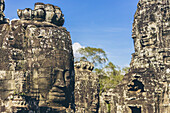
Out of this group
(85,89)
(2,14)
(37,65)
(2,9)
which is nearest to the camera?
(37,65)

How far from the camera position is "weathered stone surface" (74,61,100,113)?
2475cm

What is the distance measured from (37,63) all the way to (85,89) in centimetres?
1595

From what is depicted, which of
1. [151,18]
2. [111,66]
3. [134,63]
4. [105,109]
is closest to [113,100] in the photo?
[105,109]

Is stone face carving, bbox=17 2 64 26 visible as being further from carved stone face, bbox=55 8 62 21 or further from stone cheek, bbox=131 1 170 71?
stone cheek, bbox=131 1 170 71

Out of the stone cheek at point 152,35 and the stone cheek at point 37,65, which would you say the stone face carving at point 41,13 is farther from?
the stone cheek at point 152,35

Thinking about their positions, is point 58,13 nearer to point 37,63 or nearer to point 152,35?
point 37,63

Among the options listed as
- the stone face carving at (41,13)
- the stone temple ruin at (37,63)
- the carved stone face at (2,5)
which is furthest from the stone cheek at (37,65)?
the carved stone face at (2,5)

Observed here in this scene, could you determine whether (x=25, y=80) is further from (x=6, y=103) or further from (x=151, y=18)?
(x=151, y=18)

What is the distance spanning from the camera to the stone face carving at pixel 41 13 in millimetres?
10055

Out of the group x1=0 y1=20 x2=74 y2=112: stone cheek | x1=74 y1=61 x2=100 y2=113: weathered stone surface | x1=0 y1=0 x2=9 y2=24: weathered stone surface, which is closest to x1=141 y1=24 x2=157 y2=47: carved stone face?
x1=74 y1=61 x2=100 y2=113: weathered stone surface

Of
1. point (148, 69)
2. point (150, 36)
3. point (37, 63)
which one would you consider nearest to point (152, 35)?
point (150, 36)

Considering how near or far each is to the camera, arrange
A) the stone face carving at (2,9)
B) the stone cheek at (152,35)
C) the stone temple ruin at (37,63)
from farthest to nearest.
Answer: the stone cheek at (152,35) < the stone face carving at (2,9) < the stone temple ruin at (37,63)

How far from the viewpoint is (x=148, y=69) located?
23.6 metres

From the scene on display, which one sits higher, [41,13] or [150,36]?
[150,36]
